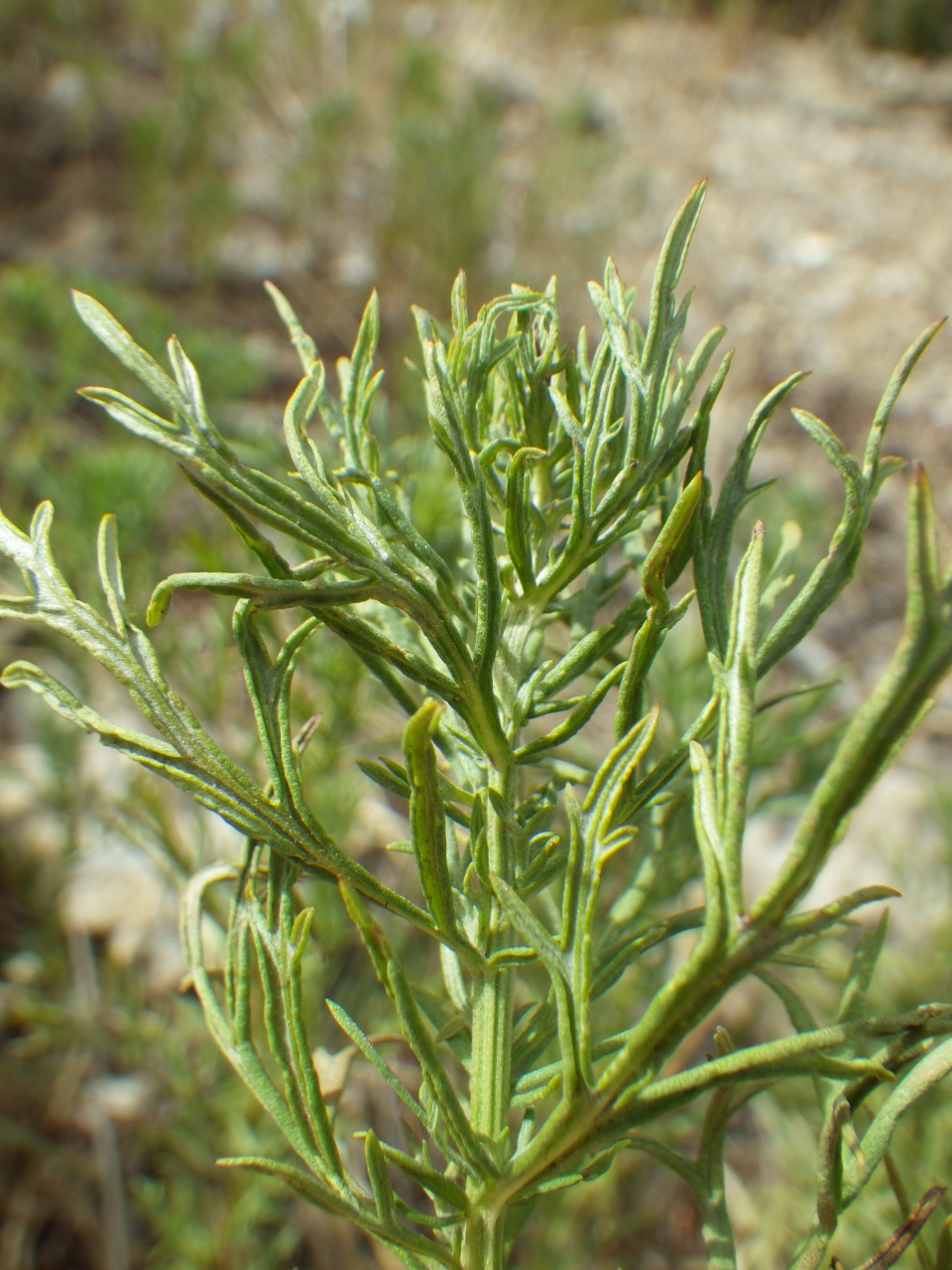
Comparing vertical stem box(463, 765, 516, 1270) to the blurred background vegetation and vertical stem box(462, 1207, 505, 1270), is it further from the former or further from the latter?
the blurred background vegetation

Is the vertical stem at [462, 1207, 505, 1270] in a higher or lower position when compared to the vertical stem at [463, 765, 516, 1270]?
lower

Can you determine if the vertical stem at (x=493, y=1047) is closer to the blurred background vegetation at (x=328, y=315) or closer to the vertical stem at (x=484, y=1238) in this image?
the vertical stem at (x=484, y=1238)

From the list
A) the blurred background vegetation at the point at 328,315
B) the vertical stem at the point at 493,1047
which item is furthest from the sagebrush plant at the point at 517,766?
the blurred background vegetation at the point at 328,315

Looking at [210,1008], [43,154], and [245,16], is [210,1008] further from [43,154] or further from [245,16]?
[245,16]

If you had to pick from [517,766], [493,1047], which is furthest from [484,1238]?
[517,766]

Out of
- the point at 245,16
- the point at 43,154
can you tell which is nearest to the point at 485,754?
the point at 43,154

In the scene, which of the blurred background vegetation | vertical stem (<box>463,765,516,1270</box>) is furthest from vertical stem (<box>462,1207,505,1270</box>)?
the blurred background vegetation
